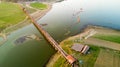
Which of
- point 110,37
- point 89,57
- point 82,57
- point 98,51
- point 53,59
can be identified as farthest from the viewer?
point 110,37

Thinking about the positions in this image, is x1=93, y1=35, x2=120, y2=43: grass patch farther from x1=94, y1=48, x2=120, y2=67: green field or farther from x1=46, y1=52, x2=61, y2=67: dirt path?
x1=46, y1=52, x2=61, y2=67: dirt path

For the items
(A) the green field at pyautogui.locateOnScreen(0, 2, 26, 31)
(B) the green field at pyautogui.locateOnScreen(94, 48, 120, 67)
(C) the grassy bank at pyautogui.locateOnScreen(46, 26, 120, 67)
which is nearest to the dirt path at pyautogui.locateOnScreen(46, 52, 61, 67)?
(C) the grassy bank at pyautogui.locateOnScreen(46, 26, 120, 67)

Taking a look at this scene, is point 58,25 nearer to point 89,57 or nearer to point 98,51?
point 98,51

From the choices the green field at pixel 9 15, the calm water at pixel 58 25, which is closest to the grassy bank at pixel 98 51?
the calm water at pixel 58 25

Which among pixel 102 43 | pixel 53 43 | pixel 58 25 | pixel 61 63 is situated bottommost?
pixel 58 25

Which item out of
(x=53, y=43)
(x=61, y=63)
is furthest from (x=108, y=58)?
(x=53, y=43)

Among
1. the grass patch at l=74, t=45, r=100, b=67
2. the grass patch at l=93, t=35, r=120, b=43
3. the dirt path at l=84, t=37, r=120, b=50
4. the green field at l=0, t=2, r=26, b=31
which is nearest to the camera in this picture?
the grass patch at l=74, t=45, r=100, b=67
